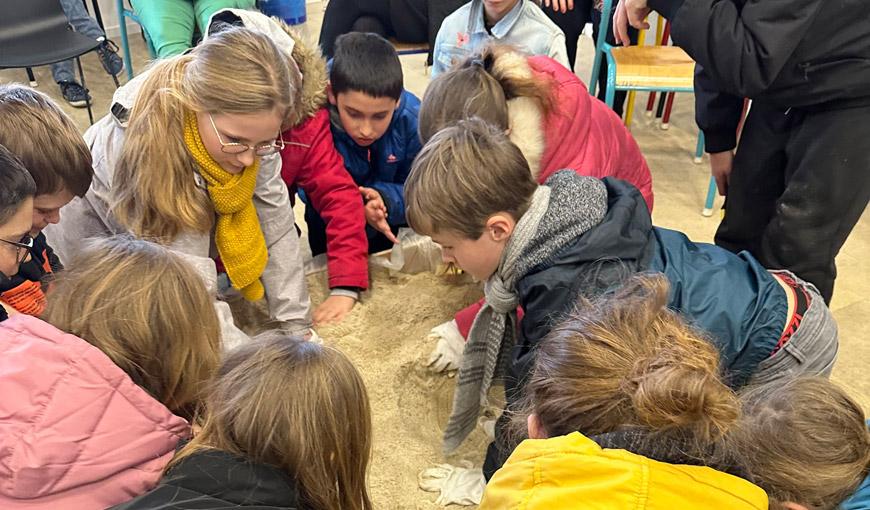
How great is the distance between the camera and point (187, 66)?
1.39 m

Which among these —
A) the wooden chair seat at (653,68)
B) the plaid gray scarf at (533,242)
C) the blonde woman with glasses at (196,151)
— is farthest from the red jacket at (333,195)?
the wooden chair seat at (653,68)

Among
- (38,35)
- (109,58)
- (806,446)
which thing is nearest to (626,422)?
(806,446)

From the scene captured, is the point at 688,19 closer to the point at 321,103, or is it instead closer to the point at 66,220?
the point at 321,103

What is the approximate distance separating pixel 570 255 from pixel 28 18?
9.14 ft

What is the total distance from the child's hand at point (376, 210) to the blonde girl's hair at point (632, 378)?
42.9 inches

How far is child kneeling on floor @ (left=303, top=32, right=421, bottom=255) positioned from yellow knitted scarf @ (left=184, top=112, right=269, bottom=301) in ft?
1.20

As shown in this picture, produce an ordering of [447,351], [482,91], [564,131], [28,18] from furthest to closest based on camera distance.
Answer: [28,18] < [447,351] < [564,131] < [482,91]

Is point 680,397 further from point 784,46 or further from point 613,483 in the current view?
point 784,46

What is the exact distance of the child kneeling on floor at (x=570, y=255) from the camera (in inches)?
48.2

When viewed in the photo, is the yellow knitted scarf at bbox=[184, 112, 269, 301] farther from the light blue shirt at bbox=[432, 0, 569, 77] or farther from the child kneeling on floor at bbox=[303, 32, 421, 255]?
the light blue shirt at bbox=[432, 0, 569, 77]

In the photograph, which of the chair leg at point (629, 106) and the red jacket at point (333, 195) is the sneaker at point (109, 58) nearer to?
the red jacket at point (333, 195)

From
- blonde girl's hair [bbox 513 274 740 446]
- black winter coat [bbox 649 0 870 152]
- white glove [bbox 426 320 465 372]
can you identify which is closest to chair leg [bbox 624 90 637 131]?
black winter coat [bbox 649 0 870 152]

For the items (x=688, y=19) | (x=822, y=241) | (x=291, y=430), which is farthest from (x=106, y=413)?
(x=822, y=241)

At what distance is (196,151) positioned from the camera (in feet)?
4.66
